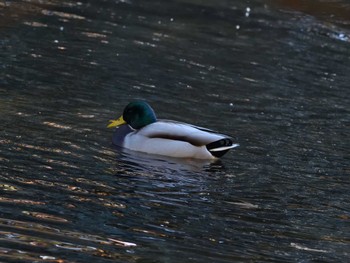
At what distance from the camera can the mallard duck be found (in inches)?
471

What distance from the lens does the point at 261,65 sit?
18.9 metres

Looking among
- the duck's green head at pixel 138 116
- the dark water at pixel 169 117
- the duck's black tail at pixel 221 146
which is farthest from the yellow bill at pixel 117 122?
the duck's black tail at pixel 221 146

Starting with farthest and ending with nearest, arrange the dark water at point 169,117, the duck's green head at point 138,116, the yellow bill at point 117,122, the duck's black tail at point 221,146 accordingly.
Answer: the yellow bill at point 117,122 < the duck's green head at point 138,116 < the duck's black tail at point 221,146 < the dark water at point 169,117

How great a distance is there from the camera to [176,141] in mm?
11977

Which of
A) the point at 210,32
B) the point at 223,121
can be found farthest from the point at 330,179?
the point at 210,32

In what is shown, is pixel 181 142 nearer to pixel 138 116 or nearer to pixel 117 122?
pixel 138 116

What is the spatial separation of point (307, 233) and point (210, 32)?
13284 millimetres

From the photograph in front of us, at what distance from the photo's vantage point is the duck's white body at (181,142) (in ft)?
39.2

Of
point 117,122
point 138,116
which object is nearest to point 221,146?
point 138,116

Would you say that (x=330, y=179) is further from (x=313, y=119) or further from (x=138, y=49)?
(x=138, y=49)

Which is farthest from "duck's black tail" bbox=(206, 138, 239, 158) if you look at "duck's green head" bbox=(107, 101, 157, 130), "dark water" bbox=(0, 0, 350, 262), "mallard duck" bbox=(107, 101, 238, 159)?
"duck's green head" bbox=(107, 101, 157, 130)

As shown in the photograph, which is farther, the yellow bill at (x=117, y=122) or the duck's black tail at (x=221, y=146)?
the yellow bill at (x=117, y=122)

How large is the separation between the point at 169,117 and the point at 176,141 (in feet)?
6.28

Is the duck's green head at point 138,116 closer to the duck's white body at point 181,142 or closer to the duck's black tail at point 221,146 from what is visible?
the duck's white body at point 181,142
